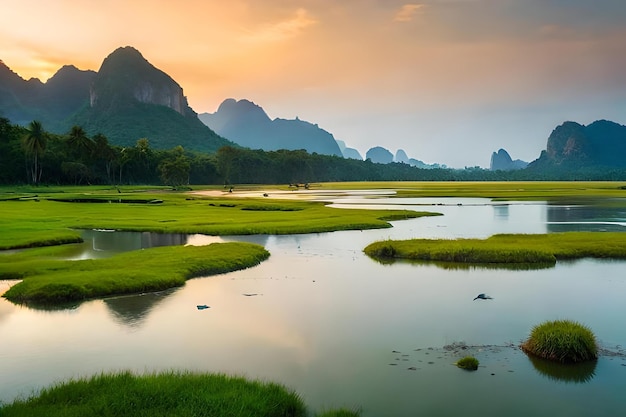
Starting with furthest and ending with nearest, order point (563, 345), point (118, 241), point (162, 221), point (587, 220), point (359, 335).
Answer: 1. point (587, 220)
2. point (162, 221)
3. point (118, 241)
4. point (359, 335)
5. point (563, 345)

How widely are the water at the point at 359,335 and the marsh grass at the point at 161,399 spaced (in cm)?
133

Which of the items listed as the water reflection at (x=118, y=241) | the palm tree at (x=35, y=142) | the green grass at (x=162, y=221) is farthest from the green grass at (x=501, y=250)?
the palm tree at (x=35, y=142)

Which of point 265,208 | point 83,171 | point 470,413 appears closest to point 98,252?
point 470,413

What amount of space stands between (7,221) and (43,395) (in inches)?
1895

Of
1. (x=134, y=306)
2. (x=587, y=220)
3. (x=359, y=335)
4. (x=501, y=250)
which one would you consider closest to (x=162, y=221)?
(x=134, y=306)

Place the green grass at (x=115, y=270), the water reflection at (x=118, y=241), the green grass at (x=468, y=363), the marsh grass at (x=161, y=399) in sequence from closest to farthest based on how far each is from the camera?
1. the marsh grass at (x=161, y=399)
2. the green grass at (x=468, y=363)
3. the green grass at (x=115, y=270)
4. the water reflection at (x=118, y=241)

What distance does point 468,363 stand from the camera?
52.6 feet

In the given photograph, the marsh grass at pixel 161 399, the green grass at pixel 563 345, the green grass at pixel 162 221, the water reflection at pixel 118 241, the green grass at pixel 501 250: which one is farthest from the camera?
the green grass at pixel 162 221

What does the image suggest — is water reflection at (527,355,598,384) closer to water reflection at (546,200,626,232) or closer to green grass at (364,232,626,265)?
green grass at (364,232,626,265)

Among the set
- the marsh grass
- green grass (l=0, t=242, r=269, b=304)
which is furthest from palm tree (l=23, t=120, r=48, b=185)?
the marsh grass

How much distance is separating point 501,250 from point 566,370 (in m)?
21.2

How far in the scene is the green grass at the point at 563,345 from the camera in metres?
16.6

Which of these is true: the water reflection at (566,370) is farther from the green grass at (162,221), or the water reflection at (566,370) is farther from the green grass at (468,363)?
the green grass at (162,221)

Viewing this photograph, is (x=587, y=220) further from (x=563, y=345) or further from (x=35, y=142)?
(x=35, y=142)
